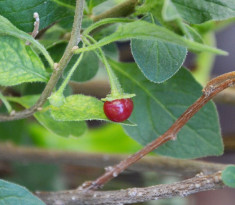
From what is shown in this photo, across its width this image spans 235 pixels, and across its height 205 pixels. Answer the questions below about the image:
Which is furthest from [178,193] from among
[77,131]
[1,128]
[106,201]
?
[1,128]

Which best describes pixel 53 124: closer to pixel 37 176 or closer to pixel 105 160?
pixel 105 160

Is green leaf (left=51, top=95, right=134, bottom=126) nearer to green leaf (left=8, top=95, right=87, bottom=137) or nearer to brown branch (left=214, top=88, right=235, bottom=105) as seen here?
green leaf (left=8, top=95, right=87, bottom=137)

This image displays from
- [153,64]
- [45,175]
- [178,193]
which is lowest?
[178,193]

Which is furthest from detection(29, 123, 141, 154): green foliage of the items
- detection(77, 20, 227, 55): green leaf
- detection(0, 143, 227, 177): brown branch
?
detection(77, 20, 227, 55): green leaf

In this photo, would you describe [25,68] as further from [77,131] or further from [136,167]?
[136,167]

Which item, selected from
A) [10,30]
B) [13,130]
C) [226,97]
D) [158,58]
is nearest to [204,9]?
[158,58]

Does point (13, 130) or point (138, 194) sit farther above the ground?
A: point (13, 130)
